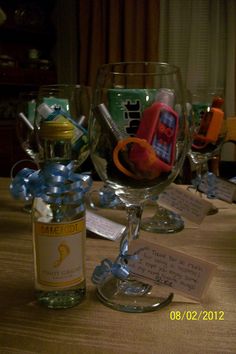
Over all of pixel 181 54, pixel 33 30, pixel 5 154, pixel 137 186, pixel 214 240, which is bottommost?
pixel 5 154

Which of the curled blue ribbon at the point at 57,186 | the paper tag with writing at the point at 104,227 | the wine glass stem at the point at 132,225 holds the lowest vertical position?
the paper tag with writing at the point at 104,227

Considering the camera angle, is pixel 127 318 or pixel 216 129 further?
pixel 216 129

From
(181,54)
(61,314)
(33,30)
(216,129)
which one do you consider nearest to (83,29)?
(33,30)

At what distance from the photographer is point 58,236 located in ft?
1.26

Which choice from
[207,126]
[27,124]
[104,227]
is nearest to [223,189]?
[207,126]

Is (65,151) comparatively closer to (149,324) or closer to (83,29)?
(149,324)

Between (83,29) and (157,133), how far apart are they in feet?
8.09

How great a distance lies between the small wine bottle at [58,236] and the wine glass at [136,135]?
0.13ft

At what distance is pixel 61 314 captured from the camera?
39 cm

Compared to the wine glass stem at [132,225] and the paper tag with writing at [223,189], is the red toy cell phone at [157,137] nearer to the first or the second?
the wine glass stem at [132,225]
